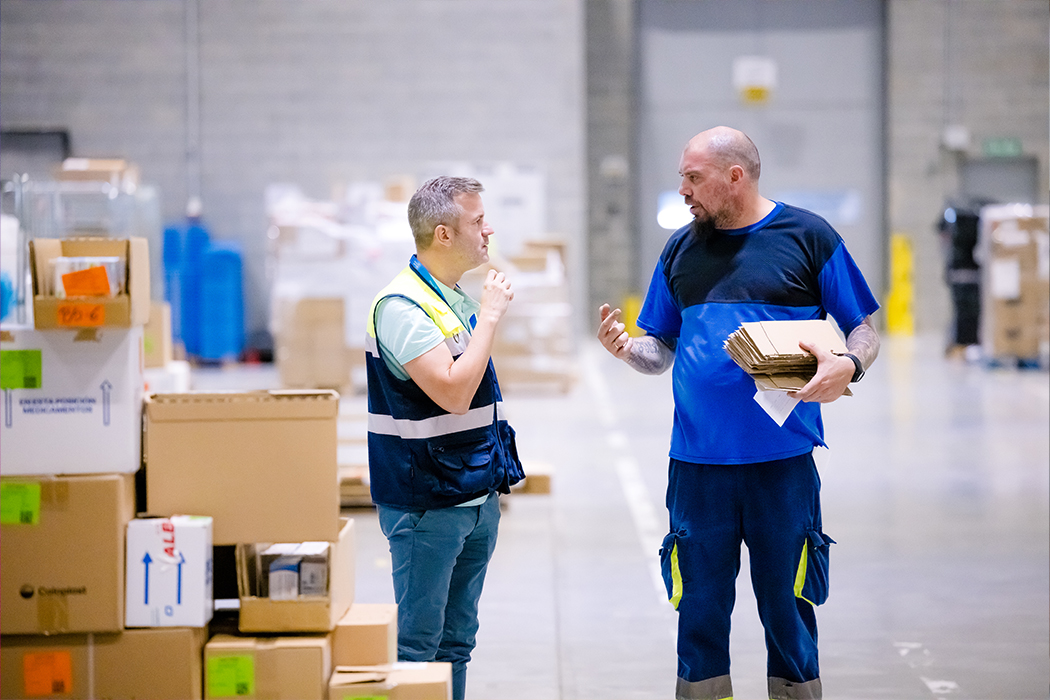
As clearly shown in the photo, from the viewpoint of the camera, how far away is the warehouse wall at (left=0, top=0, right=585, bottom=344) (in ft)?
48.5

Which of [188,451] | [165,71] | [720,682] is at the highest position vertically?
[165,71]

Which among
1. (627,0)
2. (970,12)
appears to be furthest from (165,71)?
(970,12)

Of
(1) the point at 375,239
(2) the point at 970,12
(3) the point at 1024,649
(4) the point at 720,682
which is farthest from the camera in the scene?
(2) the point at 970,12

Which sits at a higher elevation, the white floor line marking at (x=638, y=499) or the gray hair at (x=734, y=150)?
the gray hair at (x=734, y=150)

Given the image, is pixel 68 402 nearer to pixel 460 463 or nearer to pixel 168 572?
pixel 168 572

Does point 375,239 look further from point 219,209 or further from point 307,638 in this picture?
point 307,638

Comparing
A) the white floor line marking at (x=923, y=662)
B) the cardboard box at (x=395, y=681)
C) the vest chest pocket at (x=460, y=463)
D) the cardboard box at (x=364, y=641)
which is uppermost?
the vest chest pocket at (x=460, y=463)

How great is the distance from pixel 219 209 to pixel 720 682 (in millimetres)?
13297

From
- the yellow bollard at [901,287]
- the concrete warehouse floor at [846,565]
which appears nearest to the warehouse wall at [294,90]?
the yellow bollard at [901,287]

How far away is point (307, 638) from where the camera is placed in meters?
3.16

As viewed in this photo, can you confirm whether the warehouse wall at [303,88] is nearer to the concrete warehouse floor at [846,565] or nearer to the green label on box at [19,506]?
the concrete warehouse floor at [846,565]

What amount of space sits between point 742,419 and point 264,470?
1325 millimetres

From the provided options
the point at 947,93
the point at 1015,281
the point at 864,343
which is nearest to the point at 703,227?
the point at 864,343

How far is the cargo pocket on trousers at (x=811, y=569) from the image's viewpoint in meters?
3.16
